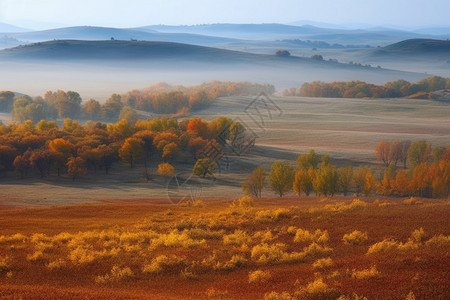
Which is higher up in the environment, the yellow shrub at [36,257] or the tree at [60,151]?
the yellow shrub at [36,257]

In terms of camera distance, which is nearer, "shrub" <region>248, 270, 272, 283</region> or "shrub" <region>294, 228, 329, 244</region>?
"shrub" <region>248, 270, 272, 283</region>

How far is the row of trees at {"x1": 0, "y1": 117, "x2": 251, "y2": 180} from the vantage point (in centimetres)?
7894

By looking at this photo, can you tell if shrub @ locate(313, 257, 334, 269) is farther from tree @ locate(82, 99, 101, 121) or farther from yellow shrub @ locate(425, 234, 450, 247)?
tree @ locate(82, 99, 101, 121)

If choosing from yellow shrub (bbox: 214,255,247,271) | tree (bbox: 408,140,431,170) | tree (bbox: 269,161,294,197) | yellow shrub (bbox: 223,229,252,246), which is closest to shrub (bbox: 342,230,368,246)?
yellow shrub (bbox: 223,229,252,246)

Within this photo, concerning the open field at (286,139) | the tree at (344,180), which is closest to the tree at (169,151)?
the open field at (286,139)

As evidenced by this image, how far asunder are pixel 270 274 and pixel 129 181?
57887 mm

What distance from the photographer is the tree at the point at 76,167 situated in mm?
76625

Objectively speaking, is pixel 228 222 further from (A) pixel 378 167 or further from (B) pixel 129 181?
(A) pixel 378 167

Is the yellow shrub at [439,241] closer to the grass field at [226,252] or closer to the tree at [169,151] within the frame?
the grass field at [226,252]

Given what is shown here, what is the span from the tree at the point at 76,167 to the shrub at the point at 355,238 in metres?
58.9

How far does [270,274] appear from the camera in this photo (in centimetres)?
2044

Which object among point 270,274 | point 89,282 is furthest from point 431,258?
point 89,282

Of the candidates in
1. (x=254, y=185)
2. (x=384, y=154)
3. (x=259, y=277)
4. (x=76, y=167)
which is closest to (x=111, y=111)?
(x=76, y=167)

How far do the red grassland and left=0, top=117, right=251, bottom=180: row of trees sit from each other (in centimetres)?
4599
